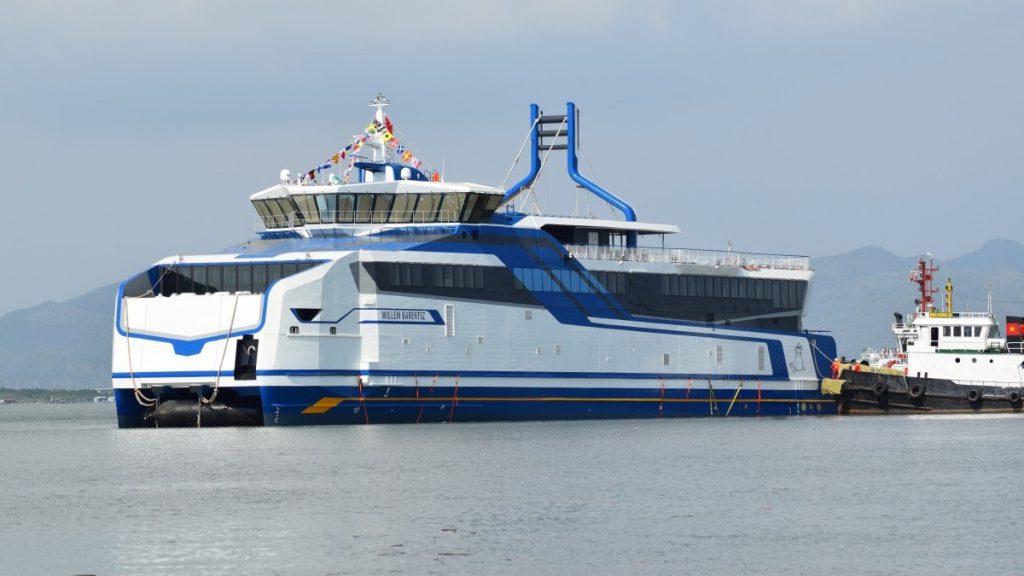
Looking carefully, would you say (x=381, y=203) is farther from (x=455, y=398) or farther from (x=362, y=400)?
(x=362, y=400)

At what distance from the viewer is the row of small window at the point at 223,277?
185ft

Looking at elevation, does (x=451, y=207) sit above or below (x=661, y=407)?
above

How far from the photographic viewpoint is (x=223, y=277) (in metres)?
57.3

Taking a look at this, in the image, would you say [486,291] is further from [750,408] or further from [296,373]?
[750,408]

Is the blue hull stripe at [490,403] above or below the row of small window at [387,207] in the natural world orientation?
below

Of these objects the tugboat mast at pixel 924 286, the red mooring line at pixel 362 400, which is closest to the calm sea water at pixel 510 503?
the red mooring line at pixel 362 400

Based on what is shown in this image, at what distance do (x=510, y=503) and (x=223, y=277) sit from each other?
22420 millimetres

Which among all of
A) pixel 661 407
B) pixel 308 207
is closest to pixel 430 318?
pixel 308 207

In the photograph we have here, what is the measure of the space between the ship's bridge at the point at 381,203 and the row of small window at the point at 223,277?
3773 millimetres

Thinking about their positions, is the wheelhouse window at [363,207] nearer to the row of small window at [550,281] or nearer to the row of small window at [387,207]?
the row of small window at [387,207]

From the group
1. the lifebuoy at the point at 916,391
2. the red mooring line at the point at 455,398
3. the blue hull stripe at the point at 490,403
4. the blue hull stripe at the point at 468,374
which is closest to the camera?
the blue hull stripe at the point at 468,374

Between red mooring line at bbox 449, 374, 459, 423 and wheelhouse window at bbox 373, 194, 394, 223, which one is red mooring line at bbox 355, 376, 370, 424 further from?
wheelhouse window at bbox 373, 194, 394, 223

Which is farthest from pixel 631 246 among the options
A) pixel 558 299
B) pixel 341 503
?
pixel 341 503

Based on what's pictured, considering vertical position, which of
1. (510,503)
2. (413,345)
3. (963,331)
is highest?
(963,331)
